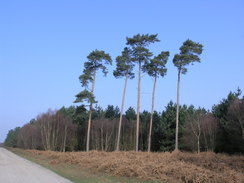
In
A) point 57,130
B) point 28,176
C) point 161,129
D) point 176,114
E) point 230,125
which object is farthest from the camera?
point 57,130

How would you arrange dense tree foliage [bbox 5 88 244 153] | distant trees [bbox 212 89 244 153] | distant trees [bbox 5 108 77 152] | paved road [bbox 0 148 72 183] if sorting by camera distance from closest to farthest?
paved road [bbox 0 148 72 183] < distant trees [bbox 212 89 244 153] < dense tree foliage [bbox 5 88 244 153] < distant trees [bbox 5 108 77 152]

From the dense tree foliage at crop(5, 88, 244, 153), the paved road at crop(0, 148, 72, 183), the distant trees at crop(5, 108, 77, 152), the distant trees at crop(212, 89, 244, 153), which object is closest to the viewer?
the paved road at crop(0, 148, 72, 183)

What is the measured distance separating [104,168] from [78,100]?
24651 millimetres

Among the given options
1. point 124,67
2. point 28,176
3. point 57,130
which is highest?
point 124,67

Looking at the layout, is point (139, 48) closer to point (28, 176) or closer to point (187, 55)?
point (187, 55)

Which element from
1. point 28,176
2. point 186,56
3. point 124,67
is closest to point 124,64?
point 124,67

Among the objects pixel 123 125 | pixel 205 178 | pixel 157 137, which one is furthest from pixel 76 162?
pixel 123 125

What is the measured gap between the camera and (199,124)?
52.2 m

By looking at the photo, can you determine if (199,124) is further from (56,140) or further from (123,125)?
(56,140)

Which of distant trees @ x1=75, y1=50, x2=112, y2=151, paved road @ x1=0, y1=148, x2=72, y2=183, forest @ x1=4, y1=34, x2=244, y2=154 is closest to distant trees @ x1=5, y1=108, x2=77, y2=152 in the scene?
forest @ x1=4, y1=34, x2=244, y2=154

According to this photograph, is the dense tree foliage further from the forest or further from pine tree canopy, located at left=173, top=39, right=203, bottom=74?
pine tree canopy, located at left=173, top=39, right=203, bottom=74

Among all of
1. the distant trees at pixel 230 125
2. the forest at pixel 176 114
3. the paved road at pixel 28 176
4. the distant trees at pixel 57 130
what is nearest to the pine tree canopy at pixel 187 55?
the forest at pixel 176 114

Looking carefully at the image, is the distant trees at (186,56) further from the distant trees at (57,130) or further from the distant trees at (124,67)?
the distant trees at (57,130)

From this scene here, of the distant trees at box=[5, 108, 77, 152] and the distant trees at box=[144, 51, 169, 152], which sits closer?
the distant trees at box=[144, 51, 169, 152]
